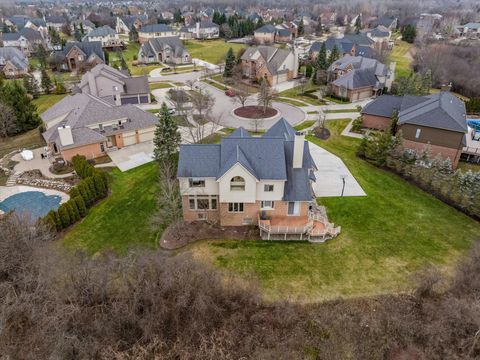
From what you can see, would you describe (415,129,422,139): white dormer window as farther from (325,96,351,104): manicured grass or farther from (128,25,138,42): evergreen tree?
(128,25,138,42): evergreen tree

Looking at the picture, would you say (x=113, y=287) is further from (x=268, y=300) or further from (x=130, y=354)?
(x=268, y=300)

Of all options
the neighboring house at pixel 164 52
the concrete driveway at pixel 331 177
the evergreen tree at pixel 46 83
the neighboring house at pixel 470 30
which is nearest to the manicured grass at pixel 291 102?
the concrete driveway at pixel 331 177

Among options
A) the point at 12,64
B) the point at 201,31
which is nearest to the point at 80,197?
the point at 12,64

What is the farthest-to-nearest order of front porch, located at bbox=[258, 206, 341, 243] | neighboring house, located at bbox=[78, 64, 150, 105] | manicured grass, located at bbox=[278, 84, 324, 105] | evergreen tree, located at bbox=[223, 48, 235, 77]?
evergreen tree, located at bbox=[223, 48, 235, 77] → manicured grass, located at bbox=[278, 84, 324, 105] → neighboring house, located at bbox=[78, 64, 150, 105] → front porch, located at bbox=[258, 206, 341, 243]

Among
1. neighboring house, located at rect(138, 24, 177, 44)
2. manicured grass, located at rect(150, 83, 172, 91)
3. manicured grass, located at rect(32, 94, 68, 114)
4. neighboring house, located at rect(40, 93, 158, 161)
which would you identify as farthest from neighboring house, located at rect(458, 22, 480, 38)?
manicured grass, located at rect(32, 94, 68, 114)

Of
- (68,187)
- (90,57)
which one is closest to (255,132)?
(68,187)

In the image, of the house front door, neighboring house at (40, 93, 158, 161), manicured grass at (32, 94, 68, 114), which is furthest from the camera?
manicured grass at (32, 94, 68, 114)

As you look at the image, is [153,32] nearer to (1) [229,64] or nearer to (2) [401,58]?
(1) [229,64]
